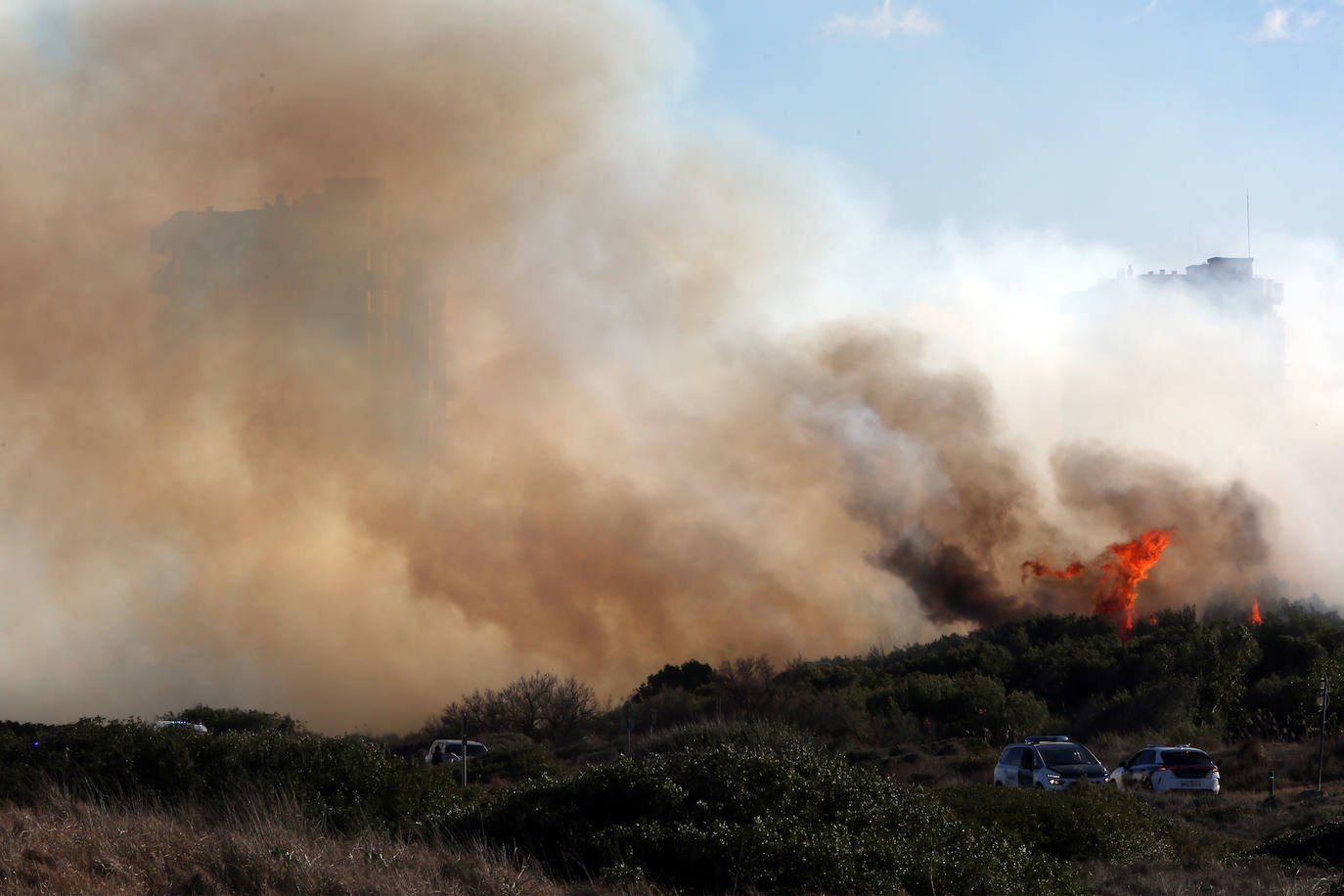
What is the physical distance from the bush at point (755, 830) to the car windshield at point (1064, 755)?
14.7 m

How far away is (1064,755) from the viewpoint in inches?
1172

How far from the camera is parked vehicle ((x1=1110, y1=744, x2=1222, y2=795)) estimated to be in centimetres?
3059

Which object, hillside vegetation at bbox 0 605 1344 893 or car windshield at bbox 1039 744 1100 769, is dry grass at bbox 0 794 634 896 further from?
car windshield at bbox 1039 744 1100 769

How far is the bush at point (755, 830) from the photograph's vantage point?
13.3 m

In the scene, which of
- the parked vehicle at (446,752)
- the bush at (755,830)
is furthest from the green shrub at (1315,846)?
the parked vehicle at (446,752)

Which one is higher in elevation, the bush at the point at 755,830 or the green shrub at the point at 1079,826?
the bush at the point at 755,830

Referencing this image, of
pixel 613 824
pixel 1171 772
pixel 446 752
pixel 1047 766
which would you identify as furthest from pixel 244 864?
pixel 446 752

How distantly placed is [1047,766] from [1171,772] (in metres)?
4.06

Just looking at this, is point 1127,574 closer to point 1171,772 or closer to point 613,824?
point 1171,772

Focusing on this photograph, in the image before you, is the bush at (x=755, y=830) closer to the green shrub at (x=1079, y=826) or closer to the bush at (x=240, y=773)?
the bush at (x=240, y=773)

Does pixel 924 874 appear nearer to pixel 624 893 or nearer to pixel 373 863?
pixel 624 893

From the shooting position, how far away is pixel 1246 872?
17.0m

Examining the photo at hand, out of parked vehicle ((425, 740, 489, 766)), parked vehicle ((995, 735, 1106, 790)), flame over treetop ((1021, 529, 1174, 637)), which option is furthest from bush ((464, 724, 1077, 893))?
flame over treetop ((1021, 529, 1174, 637))

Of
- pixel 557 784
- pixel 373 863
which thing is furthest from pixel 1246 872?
pixel 373 863
